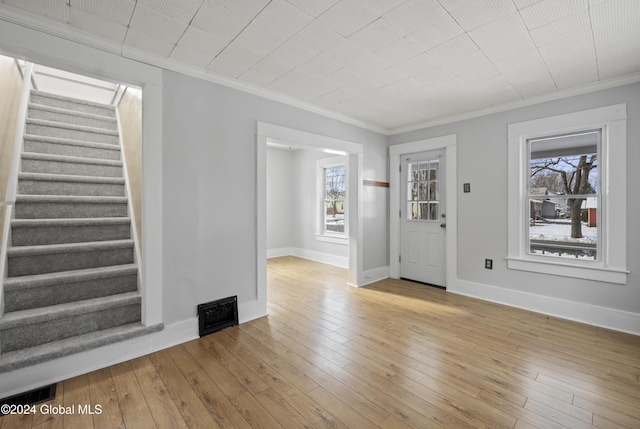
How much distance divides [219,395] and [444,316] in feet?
7.99

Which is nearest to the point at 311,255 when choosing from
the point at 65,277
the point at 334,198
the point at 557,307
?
the point at 334,198

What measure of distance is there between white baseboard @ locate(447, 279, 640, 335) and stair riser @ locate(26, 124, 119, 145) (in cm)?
518

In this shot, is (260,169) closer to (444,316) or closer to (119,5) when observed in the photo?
(119,5)

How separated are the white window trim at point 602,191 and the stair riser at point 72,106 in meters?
5.51

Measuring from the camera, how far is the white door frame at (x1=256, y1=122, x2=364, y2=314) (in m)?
3.08

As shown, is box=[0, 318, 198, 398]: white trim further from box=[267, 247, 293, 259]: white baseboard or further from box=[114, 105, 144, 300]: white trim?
box=[267, 247, 293, 259]: white baseboard

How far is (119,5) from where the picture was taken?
5.86 ft

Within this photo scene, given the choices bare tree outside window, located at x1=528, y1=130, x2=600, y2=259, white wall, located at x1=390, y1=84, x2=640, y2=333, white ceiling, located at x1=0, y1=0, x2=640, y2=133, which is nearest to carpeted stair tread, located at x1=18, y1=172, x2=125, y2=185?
white ceiling, located at x1=0, y1=0, x2=640, y2=133

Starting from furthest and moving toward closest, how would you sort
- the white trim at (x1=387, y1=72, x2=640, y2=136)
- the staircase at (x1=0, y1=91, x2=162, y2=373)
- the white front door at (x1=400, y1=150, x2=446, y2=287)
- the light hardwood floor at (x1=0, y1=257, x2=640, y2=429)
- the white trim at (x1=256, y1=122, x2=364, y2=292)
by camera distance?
1. the white front door at (x1=400, y1=150, x2=446, y2=287)
2. the white trim at (x1=256, y1=122, x2=364, y2=292)
3. the white trim at (x1=387, y1=72, x2=640, y2=136)
4. the staircase at (x1=0, y1=91, x2=162, y2=373)
5. the light hardwood floor at (x1=0, y1=257, x2=640, y2=429)

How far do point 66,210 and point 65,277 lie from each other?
941 mm

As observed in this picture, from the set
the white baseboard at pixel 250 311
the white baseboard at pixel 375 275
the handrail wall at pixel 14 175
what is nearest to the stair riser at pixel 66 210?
the handrail wall at pixel 14 175

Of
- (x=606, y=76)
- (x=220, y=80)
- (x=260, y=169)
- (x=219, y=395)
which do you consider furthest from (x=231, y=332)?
(x=606, y=76)

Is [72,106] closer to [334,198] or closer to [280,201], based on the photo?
[280,201]

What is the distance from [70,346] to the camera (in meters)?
2.05
